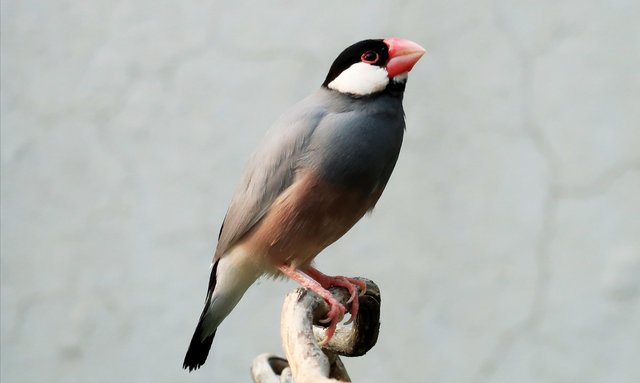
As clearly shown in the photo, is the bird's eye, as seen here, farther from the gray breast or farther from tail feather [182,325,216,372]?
tail feather [182,325,216,372]

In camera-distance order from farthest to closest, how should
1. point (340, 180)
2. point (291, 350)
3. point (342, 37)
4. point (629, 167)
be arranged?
point (342, 37)
point (629, 167)
point (340, 180)
point (291, 350)

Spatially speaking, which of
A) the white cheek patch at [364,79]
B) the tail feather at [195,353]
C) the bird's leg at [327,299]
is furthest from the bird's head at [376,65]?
the tail feather at [195,353]

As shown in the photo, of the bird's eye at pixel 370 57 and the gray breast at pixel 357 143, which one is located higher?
the bird's eye at pixel 370 57

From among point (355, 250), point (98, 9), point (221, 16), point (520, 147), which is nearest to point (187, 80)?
point (221, 16)

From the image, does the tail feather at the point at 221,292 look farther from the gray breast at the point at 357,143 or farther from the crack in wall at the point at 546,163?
the crack in wall at the point at 546,163

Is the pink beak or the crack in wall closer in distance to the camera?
the pink beak

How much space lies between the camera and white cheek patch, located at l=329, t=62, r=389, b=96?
1.10 m

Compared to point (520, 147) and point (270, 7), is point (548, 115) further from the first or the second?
point (270, 7)

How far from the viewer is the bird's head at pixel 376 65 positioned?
1088 millimetres

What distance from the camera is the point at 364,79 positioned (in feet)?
3.61

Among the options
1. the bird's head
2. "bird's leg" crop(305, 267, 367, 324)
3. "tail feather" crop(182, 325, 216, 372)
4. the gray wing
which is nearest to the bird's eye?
the bird's head

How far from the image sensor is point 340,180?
40.8 inches

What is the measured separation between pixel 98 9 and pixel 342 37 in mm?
818

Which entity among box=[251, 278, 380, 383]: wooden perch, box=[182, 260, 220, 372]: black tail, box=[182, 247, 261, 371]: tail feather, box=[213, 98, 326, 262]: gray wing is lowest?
box=[251, 278, 380, 383]: wooden perch
